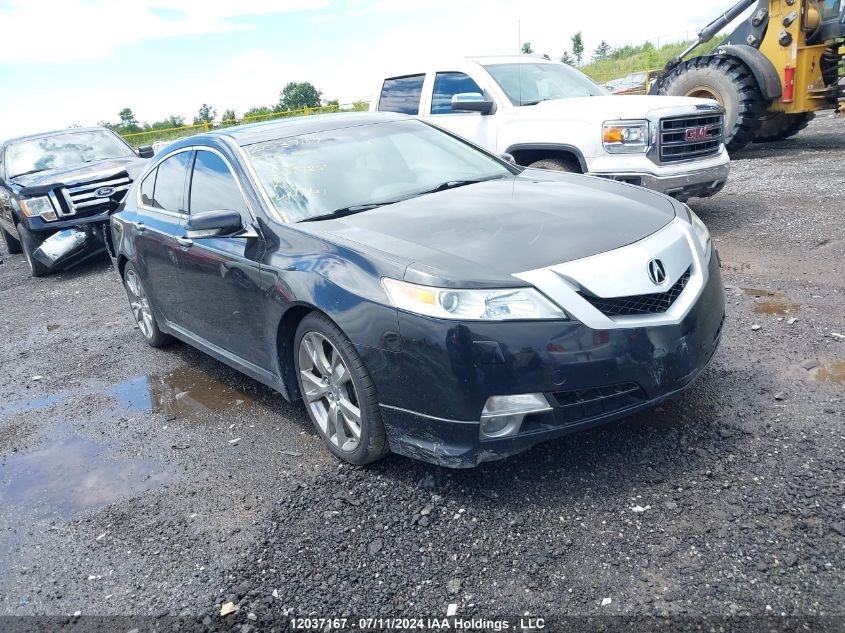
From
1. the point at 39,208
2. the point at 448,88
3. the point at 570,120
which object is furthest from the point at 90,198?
the point at 570,120

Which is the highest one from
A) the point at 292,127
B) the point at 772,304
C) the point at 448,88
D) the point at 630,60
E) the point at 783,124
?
the point at 292,127

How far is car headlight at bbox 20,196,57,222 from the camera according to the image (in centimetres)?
927

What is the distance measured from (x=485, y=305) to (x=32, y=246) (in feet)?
29.2

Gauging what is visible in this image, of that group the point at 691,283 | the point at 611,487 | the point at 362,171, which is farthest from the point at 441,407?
the point at 362,171

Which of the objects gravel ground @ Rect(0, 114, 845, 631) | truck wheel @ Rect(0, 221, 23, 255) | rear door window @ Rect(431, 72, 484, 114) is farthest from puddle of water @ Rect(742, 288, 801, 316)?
truck wheel @ Rect(0, 221, 23, 255)

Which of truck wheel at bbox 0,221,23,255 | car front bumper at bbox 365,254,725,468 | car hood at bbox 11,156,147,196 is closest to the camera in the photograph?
car front bumper at bbox 365,254,725,468

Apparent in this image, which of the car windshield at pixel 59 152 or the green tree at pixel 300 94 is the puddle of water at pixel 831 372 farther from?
the green tree at pixel 300 94

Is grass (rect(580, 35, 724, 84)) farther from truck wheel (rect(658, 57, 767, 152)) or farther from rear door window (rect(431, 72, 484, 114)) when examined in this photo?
rear door window (rect(431, 72, 484, 114))

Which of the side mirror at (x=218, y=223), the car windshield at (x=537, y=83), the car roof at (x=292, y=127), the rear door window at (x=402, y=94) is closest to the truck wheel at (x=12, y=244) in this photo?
the rear door window at (x=402, y=94)

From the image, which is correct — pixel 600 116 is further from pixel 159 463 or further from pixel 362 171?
pixel 159 463

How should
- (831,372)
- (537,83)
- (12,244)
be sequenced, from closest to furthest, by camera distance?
1. (831,372)
2. (537,83)
3. (12,244)

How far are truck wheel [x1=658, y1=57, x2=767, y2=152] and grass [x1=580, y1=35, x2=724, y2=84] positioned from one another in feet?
84.6

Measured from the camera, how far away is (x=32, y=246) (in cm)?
961

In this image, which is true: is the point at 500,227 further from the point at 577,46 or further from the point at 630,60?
the point at 577,46
